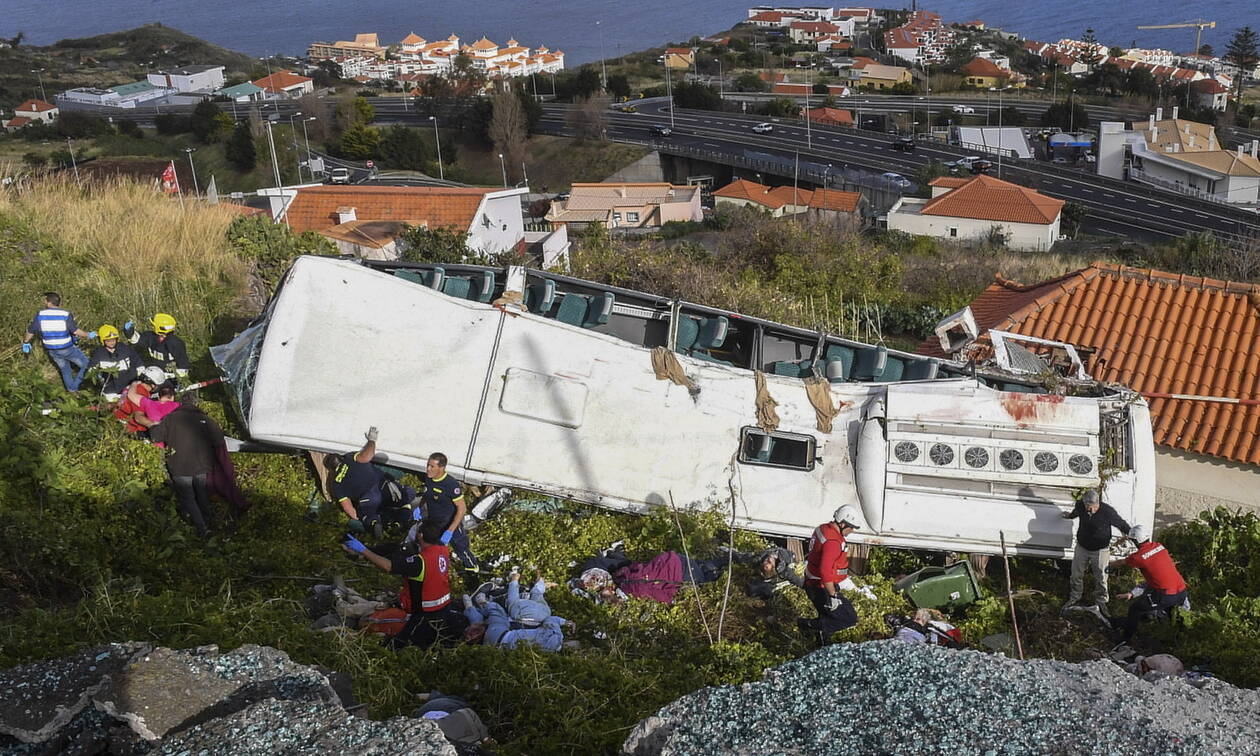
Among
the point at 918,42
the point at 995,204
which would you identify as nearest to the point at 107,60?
the point at 918,42

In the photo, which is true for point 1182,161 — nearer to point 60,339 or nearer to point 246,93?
point 60,339

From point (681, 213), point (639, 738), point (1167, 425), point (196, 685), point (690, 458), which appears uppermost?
point (196, 685)

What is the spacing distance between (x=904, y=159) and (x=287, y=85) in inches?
2886

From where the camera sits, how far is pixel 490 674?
566 cm

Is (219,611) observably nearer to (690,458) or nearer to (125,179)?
(690,458)

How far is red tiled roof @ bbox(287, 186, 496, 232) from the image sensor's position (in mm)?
23844

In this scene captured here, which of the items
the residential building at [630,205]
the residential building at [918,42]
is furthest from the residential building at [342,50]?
the residential building at [630,205]

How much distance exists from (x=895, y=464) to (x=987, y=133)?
262 feet

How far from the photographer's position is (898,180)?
64625 mm

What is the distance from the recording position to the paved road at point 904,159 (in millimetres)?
57312

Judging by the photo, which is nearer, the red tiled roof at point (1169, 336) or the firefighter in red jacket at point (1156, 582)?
the firefighter in red jacket at point (1156, 582)

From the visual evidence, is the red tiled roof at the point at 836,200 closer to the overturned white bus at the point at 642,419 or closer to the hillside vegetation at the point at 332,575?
the overturned white bus at the point at 642,419

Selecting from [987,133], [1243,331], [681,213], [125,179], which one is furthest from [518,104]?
[1243,331]

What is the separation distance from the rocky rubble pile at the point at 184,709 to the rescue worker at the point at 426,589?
163 centimetres
